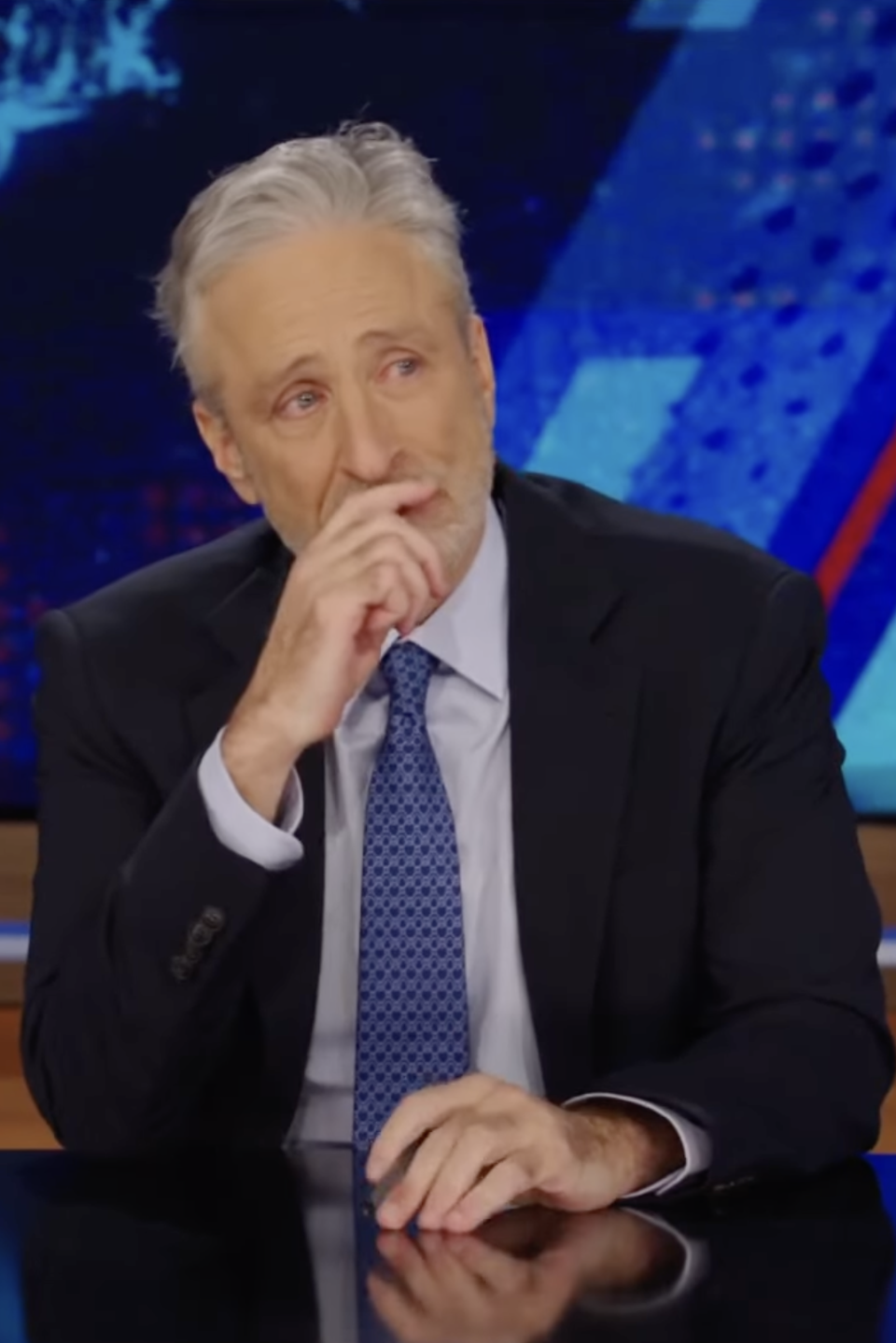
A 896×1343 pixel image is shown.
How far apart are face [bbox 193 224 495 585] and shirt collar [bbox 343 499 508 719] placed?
0.06m

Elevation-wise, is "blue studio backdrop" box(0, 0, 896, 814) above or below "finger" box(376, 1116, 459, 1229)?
above

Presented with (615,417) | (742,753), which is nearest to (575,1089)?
(742,753)

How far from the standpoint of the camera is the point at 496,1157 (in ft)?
4.57

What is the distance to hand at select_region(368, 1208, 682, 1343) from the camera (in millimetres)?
1169

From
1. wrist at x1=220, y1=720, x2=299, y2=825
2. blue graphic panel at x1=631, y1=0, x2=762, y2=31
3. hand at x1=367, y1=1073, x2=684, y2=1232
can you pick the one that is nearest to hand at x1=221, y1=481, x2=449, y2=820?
wrist at x1=220, y1=720, x2=299, y2=825

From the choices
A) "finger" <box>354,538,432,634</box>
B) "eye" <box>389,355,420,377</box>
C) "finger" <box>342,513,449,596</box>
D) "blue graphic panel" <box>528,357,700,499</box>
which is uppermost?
"blue graphic panel" <box>528,357,700,499</box>

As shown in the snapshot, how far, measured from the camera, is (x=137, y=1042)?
168cm

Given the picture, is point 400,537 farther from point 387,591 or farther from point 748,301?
point 748,301

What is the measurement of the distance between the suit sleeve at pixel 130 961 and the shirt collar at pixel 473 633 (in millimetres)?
238

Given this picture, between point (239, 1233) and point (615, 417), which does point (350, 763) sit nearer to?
point (239, 1233)

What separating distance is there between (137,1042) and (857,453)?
283cm

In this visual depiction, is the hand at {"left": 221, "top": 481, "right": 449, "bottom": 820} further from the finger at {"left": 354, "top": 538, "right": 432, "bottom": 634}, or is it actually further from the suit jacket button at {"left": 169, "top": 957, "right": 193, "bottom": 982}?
the suit jacket button at {"left": 169, "top": 957, "right": 193, "bottom": 982}

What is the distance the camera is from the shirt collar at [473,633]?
6.27ft

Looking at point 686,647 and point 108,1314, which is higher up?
point 686,647
